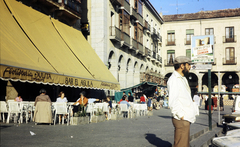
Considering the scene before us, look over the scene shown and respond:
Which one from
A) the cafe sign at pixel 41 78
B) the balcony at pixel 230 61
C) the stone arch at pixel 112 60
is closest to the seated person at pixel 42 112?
the cafe sign at pixel 41 78

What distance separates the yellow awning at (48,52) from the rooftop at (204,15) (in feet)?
116

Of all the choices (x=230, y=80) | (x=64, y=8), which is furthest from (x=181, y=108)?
(x=230, y=80)

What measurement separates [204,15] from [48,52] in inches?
1635

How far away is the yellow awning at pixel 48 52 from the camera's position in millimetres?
10203

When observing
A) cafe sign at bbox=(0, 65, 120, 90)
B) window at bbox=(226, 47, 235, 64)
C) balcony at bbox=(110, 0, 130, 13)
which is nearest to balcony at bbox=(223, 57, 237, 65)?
window at bbox=(226, 47, 235, 64)

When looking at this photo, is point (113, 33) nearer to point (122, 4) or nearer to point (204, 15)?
point (122, 4)

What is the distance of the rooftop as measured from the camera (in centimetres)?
4745

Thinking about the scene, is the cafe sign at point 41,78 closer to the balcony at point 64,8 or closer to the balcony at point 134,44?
the balcony at point 64,8

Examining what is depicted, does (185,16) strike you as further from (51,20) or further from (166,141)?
(166,141)

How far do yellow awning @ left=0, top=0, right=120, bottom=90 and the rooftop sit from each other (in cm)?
3533

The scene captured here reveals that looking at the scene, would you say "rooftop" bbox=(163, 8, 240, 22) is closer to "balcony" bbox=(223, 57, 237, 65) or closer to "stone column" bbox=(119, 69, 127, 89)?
"balcony" bbox=(223, 57, 237, 65)

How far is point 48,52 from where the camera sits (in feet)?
41.5

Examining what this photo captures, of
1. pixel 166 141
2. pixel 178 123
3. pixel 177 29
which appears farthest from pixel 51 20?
pixel 177 29

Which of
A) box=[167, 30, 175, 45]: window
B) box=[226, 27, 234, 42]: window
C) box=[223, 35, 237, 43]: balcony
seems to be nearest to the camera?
box=[223, 35, 237, 43]: balcony
